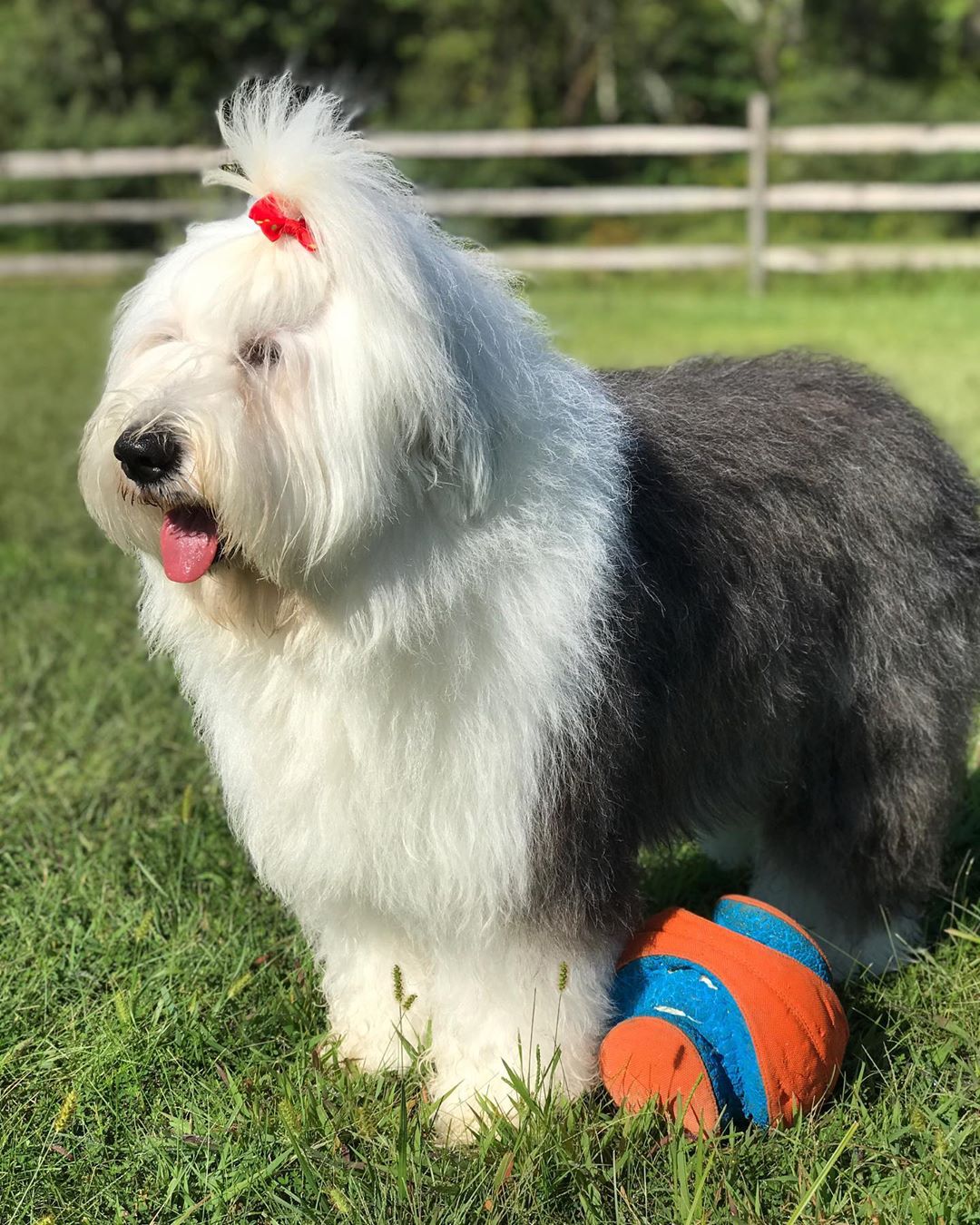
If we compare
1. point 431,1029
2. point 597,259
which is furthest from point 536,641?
point 597,259

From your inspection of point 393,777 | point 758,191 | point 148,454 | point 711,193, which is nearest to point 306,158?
point 148,454

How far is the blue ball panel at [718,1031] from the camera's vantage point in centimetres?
248

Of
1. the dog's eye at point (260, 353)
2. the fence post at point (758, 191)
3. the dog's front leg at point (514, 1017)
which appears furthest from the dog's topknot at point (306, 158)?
the fence post at point (758, 191)

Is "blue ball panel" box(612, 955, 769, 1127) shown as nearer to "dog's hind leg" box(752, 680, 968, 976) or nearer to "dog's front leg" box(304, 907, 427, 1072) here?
"dog's front leg" box(304, 907, 427, 1072)

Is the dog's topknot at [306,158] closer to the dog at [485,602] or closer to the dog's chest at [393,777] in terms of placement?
the dog at [485,602]

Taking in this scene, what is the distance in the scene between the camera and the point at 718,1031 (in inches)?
99.0

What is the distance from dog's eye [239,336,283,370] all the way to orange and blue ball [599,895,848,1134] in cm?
140

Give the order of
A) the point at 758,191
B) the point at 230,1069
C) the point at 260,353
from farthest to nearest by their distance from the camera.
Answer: the point at 758,191
the point at 230,1069
the point at 260,353

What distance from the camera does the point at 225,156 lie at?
2475 mm

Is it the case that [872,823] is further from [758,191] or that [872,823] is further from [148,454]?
[758,191]

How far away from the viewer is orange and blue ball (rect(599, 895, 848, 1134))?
8.07 ft

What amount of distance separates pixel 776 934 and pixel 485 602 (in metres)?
0.95

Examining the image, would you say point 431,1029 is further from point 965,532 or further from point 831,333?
point 831,333

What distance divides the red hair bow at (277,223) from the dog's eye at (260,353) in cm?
17
